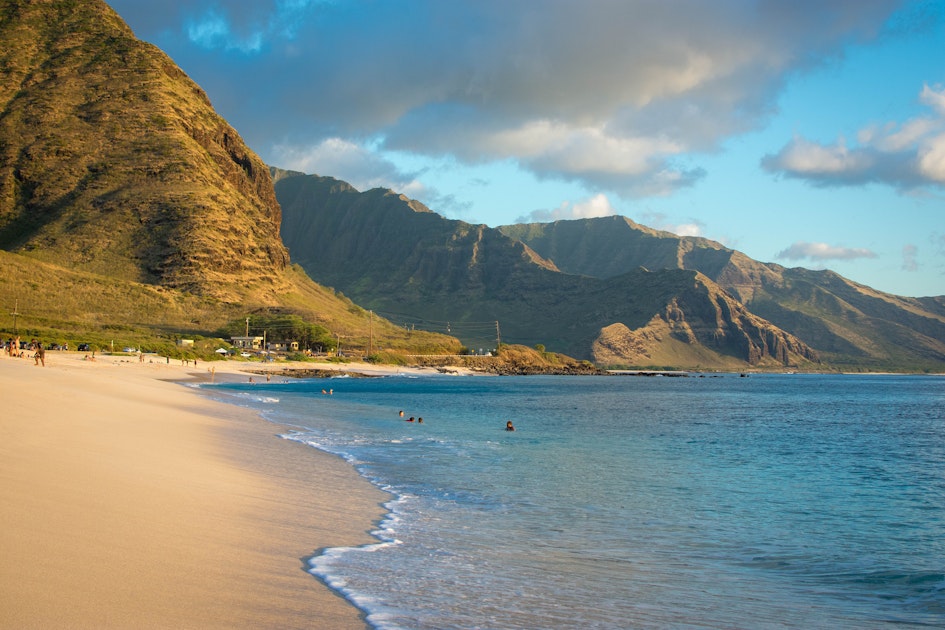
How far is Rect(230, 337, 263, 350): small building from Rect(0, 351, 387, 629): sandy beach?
137498mm

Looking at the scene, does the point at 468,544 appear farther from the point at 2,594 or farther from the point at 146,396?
the point at 146,396

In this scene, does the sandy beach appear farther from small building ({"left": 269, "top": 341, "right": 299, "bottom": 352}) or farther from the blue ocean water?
small building ({"left": 269, "top": 341, "right": 299, "bottom": 352})

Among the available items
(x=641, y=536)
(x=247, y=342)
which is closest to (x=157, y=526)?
(x=641, y=536)

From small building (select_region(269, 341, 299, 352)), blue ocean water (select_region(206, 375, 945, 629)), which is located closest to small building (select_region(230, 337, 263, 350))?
small building (select_region(269, 341, 299, 352))

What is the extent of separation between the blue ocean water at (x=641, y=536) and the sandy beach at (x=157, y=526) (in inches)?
38.7

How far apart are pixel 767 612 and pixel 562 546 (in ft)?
14.7

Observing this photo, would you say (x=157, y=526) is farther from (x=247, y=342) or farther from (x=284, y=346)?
(x=284, y=346)

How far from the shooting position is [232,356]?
139000mm

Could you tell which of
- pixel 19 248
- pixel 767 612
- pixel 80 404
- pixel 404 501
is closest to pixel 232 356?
pixel 19 248

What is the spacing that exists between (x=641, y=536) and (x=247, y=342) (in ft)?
507

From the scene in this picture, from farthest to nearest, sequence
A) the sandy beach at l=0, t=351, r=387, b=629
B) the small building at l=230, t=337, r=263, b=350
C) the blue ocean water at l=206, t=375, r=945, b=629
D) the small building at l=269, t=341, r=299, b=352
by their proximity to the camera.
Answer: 1. the small building at l=269, t=341, r=299, b=352
2. the small building at l=230, t=337, r=263, b=350
3. the blue ocean water at l=206, t=375, r=945, b=629
4. the sandy beach at l=0, t=351, r=387, b=629

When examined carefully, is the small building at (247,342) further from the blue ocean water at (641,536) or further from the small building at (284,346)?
the blue ocean water at (641,536)

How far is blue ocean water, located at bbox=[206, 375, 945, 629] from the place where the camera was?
411 inches

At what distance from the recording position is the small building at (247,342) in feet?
517
